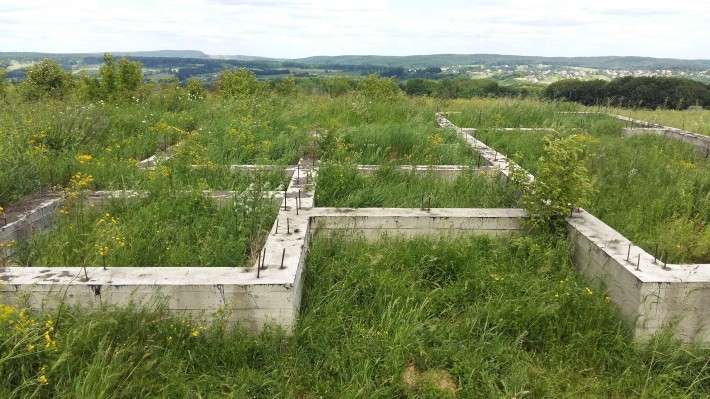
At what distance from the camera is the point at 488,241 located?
4.70 m

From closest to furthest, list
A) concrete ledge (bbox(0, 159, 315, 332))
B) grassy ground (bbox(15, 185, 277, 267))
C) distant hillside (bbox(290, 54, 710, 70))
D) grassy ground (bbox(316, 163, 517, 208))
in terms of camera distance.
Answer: concrete ledge (bbox(0, 159, 315, 332)) < grassy ground (bbox(15, 185, 277, 267)) < grassy ground (bbox(316, 163, 517, 208)) < distant hillside (bbox(290, 54, 710, 70))

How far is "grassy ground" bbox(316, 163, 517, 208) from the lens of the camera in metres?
5.63

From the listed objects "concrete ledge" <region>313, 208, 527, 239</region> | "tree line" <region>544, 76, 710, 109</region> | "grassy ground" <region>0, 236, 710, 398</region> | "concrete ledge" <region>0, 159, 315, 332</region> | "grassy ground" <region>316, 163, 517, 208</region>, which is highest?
"tree line" <region>544, 76, 710, 109</region>

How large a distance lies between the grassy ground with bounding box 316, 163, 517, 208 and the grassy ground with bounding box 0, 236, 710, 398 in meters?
1.49

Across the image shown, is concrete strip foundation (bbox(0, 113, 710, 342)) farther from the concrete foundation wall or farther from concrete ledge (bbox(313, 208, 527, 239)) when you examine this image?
the concrete foundation wall

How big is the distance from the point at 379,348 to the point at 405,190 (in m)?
2.97

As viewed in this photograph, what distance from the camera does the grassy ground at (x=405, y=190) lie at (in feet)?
18.5

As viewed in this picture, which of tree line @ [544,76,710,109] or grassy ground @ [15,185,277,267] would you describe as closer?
grassy ground @ [15,185,277,267]

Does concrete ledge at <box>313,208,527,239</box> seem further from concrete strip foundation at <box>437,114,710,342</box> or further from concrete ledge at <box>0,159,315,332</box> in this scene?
concrete ledge at <box>0,159,315,332</box>

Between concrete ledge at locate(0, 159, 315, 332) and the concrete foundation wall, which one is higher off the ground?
the concrete foundation wall

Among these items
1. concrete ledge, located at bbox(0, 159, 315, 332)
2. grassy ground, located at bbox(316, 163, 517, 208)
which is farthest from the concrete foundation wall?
concrete ledge, located at bbox(0, 159, 315, 332)

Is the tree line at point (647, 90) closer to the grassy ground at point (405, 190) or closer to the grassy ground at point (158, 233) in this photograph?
the grassy ground at point (405, 190)

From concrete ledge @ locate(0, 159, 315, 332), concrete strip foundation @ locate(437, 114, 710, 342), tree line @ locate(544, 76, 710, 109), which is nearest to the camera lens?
concrete ledge @ locate(0, 159, 315, 332)

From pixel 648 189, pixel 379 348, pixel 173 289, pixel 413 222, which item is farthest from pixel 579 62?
pixel 173 289
